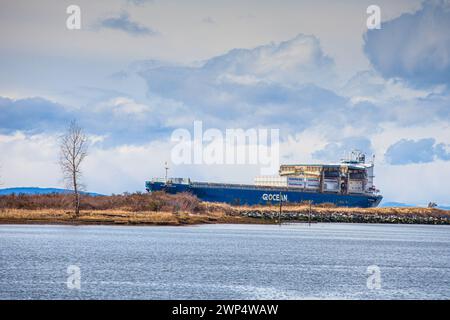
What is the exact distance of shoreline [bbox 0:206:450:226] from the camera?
87.2m

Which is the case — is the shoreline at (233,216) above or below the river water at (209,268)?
above

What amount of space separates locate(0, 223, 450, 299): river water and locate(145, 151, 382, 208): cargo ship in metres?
71.6

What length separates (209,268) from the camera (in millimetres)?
48156

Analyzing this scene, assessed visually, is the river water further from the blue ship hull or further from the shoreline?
the blue ship hull

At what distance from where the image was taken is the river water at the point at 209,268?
3797cm

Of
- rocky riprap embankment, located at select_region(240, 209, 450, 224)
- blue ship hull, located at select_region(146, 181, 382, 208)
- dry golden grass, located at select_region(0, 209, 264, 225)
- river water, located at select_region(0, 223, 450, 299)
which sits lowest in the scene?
river water, located at select_region(0, 223, 450, 299)

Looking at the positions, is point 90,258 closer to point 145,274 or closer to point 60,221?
point 145,274

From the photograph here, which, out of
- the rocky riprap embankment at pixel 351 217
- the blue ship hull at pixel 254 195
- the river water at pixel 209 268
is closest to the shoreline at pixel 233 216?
the rocky riprap embankment at pixel 351 217

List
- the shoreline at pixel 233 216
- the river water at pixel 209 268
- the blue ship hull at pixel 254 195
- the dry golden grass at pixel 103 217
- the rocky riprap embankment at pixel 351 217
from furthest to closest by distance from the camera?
the blue ship hull at pixel 254 195 → the rocky riprap embankment at pixel 351 217 → the shoreline at pixel 233 216 → the dry golden grass at pixel 103 217 → the river water at pixel 209 268

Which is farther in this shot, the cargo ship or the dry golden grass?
the cargo ship

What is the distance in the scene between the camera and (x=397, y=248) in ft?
241

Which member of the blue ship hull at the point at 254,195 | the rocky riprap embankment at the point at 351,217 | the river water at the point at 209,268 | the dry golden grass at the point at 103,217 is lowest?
the river water at the point at 209,268

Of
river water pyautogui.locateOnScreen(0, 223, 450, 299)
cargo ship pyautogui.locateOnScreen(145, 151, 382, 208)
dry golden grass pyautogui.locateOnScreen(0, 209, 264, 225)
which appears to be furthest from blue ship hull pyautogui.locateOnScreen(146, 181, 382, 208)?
river water pyautogui.locateOnScreen(0, 223, 450, 299)

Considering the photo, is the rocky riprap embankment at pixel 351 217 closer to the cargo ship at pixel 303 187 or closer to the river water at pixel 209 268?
the cargo ship at pixel 303 187
